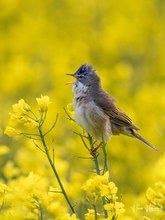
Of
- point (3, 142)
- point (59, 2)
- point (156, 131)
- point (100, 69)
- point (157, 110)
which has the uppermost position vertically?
point (59, 2)

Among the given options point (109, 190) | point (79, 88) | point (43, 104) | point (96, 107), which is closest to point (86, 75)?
point (79, 88)

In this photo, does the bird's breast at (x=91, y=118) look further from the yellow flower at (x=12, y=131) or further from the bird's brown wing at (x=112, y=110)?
the yellow flower at (x=12, y=131)

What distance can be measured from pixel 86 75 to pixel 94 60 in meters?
7.45

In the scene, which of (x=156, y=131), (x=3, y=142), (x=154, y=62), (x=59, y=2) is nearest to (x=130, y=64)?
(x=154, y=62)

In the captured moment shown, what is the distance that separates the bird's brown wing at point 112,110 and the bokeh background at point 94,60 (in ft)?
4.87

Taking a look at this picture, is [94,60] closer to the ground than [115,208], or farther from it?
farther from it

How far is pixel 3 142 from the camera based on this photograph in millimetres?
6816

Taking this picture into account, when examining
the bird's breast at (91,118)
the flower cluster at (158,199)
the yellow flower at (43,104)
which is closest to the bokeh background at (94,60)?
the bird's breast at (91,118)

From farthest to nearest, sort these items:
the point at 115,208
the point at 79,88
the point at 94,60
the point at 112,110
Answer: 1. the point at 94,60
2. the point at 112,110
3. the point at 79,88
4. the point at 115,208

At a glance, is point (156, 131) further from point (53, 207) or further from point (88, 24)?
point (88, 24)

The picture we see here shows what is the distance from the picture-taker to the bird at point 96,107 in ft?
16.8

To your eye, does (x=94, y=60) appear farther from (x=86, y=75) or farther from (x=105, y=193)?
(x=105, y=193)

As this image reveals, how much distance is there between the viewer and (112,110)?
5418 mm

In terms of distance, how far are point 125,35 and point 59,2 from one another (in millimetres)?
1936
